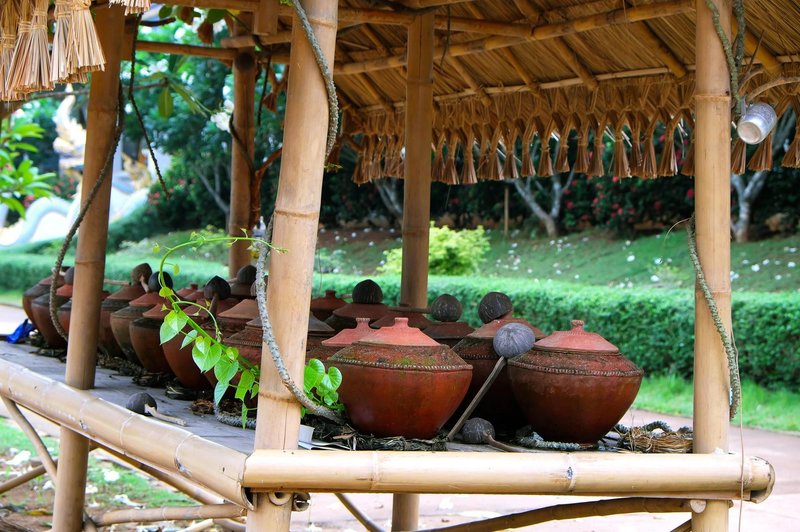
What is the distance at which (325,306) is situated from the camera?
312cm

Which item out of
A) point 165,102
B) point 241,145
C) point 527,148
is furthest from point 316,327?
point 165,102

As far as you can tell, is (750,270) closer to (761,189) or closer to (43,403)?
(761,189)

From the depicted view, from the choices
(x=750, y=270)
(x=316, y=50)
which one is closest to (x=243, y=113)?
(x=316, y=50)

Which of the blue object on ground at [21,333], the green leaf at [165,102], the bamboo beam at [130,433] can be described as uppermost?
the green leaf at [165,102]

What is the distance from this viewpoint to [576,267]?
11000mm

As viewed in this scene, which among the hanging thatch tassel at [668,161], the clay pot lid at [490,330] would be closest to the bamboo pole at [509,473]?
the clay pot lid at [490,330]

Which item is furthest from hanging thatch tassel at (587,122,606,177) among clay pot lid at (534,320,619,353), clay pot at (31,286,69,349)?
clay pot at (31,286,69,349)

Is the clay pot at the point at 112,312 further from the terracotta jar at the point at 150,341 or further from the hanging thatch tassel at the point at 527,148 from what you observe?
the hanging thatch tassel at the point at 527,148

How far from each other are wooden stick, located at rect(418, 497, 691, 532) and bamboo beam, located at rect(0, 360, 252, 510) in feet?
3.06

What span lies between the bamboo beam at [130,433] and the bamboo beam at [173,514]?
0.41ft

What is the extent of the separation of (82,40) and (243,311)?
3.47ft

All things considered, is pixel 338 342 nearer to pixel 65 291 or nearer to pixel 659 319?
pixel 65 291

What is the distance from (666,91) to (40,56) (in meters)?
2.32

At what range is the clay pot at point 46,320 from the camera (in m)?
3.77
